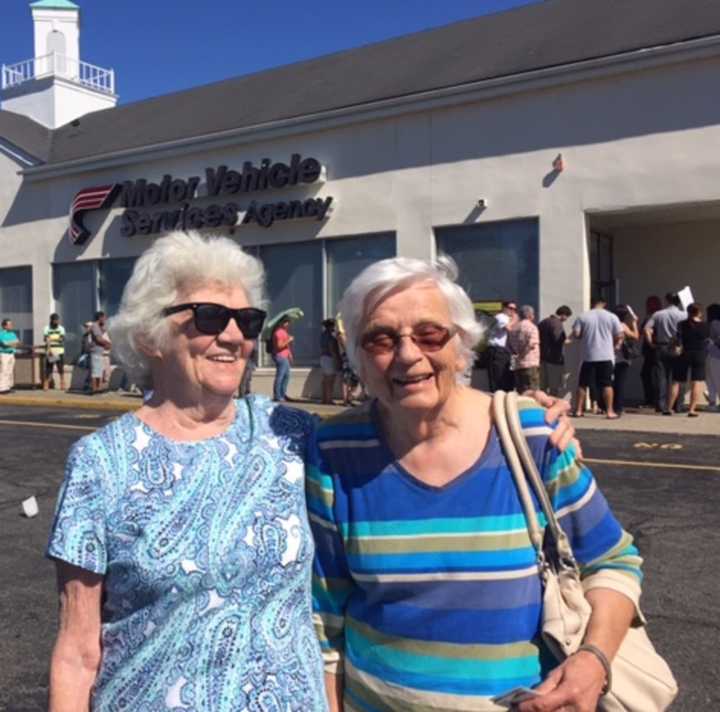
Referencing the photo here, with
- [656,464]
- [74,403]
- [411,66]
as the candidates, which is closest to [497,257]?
[411,66]

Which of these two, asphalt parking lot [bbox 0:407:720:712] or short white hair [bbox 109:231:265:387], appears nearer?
short white hair [bbox 109:231:265:387]

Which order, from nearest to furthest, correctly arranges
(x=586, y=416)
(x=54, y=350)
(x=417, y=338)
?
(x=417, y=338) < (x=586, y=416) < (x=54, y=350)

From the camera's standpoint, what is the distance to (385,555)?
1.86 m

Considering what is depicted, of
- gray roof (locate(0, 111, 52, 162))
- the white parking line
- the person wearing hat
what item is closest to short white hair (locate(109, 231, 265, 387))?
the white parking line

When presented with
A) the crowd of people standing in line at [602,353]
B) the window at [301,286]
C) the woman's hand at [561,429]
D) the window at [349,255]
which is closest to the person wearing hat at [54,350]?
the window at [301,286]

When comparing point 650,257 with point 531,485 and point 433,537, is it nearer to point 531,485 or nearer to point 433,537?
point 531,485

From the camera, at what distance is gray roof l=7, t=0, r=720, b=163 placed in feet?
44.1

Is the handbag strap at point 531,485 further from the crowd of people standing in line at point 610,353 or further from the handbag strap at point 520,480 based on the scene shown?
the crowd of people standing in line at point 610,353

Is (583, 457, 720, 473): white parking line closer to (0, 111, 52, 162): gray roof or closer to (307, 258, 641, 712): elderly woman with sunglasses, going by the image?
(307, 258, 641, 712): elderly woman with sunglasses

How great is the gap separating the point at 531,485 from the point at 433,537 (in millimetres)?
253

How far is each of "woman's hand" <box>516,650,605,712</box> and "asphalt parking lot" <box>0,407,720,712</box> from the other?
185 centimetres

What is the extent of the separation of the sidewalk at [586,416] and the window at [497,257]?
9.01ft

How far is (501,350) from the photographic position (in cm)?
1322

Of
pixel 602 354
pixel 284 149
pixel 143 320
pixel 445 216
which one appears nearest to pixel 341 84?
pixel 284 149
